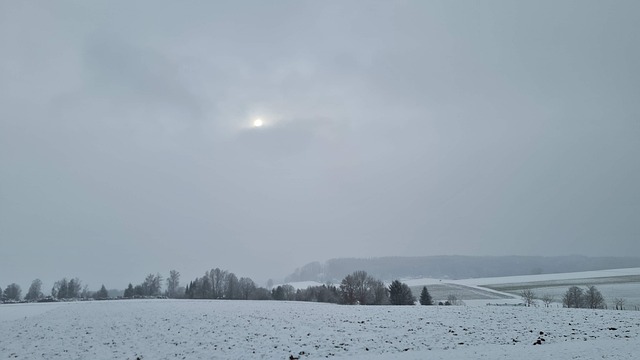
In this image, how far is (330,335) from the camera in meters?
27.6

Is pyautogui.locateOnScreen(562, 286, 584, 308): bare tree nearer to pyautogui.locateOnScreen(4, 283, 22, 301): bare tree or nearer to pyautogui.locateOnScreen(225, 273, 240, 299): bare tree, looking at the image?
pyautogui.locateOnScreen(225, 273, 240, 299): bare tree

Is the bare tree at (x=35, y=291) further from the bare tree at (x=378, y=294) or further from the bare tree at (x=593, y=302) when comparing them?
the bare tree at (x=593, y=302)

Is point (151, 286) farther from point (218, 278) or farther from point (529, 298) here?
point (529, 298)

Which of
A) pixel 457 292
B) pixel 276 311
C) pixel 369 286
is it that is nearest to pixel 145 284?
pixel 369 286

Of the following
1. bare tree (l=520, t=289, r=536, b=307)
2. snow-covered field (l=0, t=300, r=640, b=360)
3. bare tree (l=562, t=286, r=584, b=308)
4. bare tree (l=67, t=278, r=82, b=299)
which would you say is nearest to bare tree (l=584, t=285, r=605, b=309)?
bare tree (l=562, t=286, r=584, b=308)

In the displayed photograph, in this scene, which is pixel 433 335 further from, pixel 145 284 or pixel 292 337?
pixel 145 284

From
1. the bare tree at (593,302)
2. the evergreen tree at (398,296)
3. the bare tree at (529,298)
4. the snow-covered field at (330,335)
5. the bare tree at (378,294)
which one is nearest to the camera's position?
the snow-covered field at (330,335)

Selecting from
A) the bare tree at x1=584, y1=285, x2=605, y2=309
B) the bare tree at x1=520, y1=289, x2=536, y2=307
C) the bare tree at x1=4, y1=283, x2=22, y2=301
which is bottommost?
the bare tree at x1=4, y1=283, x2=22, y2=301

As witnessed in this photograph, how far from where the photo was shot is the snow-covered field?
901 inches

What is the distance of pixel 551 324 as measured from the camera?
30.3 metres

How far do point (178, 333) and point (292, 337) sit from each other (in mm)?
9723

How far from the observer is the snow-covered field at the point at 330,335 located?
22.9m

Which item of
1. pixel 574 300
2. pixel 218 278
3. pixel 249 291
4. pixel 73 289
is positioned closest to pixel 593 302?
pixel 574 300

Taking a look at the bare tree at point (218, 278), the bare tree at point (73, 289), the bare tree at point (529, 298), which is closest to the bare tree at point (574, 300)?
the bare tree at point (529, 298)
